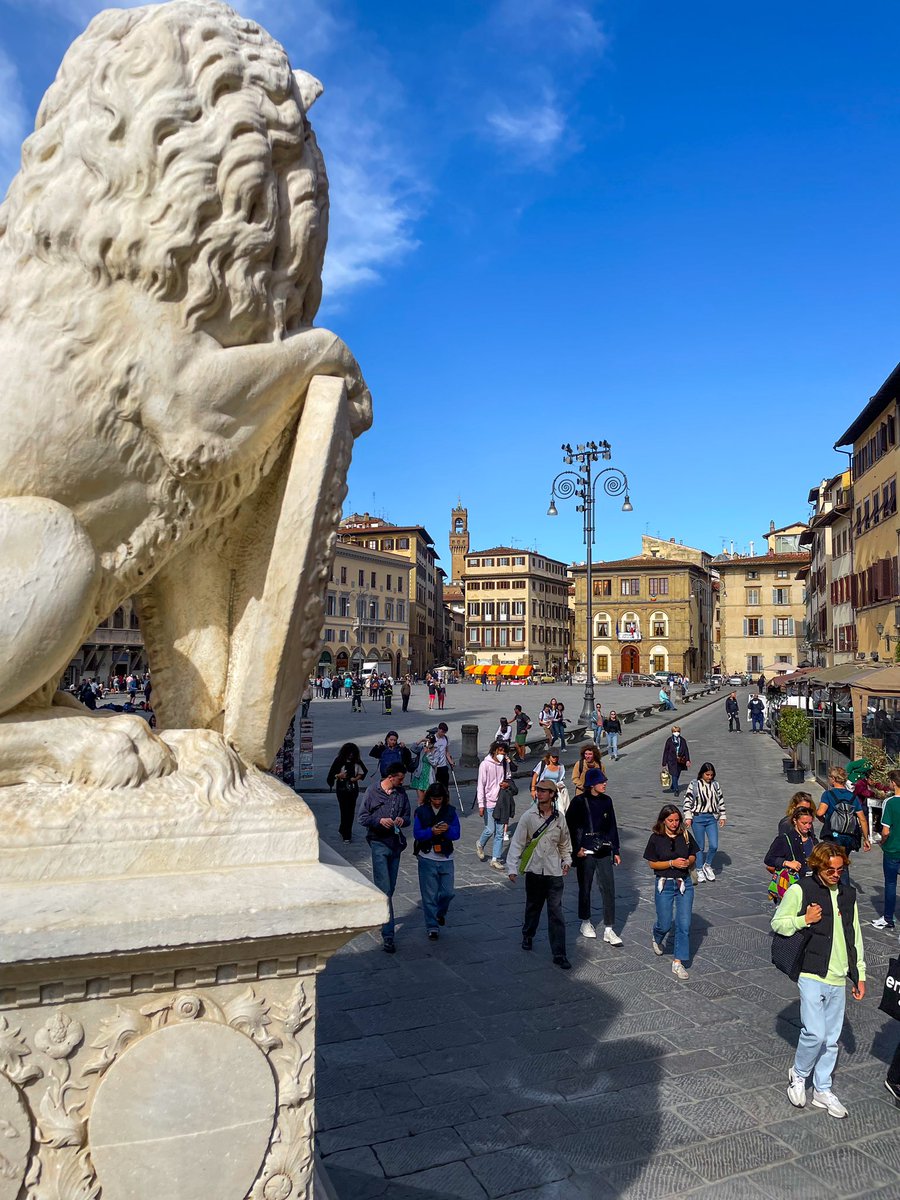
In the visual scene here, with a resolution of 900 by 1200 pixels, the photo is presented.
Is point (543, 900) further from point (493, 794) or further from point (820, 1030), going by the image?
point (493, 794)

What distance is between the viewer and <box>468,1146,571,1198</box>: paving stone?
3607 millimetres

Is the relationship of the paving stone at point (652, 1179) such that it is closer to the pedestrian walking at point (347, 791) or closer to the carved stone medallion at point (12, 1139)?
the carved stone medallion at point (12, 1139)

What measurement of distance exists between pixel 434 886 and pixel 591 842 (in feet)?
4.68

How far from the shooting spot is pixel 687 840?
6.48 m

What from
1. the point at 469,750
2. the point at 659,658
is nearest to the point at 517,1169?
the point at 469,750

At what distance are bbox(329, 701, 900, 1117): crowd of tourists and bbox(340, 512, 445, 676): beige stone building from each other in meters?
65.3

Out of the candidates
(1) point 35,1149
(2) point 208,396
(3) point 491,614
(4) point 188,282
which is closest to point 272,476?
(2) point 208,396

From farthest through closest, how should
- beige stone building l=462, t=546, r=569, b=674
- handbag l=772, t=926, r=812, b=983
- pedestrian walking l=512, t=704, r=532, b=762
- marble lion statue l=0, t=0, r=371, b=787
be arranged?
beige stone building l=462, t=546, r=569, b=674, pedestrian walking l=512, t=704, r=532, b=762, handbag l=772, t=926, r=812, b=983, marble lion statue l=0, t=0, r=371, b=787

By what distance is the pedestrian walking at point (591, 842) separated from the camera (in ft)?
23.6

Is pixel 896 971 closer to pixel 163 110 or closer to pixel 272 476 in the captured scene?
pixel 272 476

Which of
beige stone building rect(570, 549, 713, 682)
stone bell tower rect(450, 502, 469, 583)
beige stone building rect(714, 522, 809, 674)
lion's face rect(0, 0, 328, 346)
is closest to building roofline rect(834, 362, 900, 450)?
lion's face rect(0, 0, 328, 346)

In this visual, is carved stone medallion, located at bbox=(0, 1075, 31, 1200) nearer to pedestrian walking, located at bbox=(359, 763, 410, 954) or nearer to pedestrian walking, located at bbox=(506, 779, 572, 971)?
pedestrian walking, located at bbox=(506, 779, 572, 971)

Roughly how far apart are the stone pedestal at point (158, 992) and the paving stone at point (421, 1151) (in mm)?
2397

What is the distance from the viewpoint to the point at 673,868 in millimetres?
6418
